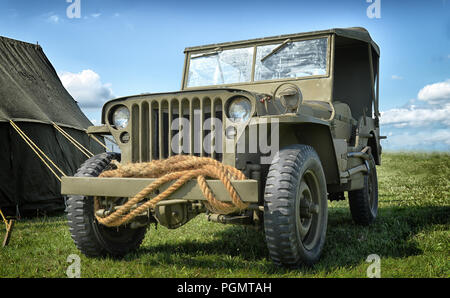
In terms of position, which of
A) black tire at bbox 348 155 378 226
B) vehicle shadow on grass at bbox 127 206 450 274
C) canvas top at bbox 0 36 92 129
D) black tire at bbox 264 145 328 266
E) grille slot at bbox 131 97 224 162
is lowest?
vehicle shadow on grass at bbox 127 206 450 274

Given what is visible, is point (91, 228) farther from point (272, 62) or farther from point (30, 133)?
point (30, 133)

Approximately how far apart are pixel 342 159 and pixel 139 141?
2.14 m

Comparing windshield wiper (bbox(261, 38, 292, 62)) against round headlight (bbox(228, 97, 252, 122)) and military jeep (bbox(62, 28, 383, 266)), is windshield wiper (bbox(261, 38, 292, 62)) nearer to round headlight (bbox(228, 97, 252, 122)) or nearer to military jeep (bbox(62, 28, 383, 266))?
military jeep (bbox(62, 28, 383, 266))

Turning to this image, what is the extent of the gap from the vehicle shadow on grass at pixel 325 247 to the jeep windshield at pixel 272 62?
6.16 feet

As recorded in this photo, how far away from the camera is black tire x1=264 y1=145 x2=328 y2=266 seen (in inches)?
121

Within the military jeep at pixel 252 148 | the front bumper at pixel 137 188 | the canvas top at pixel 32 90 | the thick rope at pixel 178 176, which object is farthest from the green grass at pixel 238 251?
the canvas top at pixel 32 90

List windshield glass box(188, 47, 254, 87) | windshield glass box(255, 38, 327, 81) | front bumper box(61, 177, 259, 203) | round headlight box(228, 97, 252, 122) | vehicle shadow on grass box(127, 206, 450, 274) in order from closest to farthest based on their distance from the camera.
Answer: front bumper box(61, 177, 259, 203)
round headlight box(228, 97, 252, 122)
vehicle shadow on grass box(127, 206, 450, 274)
windshield glass box(255, 38, 327, 81)
windshield glass box(188, 47, 254, 87)

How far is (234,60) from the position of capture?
520cm

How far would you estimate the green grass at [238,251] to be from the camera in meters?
3.49

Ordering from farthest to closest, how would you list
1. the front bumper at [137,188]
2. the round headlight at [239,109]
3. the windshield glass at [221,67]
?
the windshield glass at [221,67] → the round headlight at [239,109] → the front bumper at [137,188]

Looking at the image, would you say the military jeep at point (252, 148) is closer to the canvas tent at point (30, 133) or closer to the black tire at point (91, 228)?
the black tire at point (91, 228)

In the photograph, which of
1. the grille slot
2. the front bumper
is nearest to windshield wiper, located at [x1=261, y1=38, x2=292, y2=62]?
the grille slot

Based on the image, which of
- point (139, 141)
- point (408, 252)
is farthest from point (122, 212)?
point (408, 252)

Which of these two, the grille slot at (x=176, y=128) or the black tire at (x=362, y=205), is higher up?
the grille slot at (x=176, y=128)
